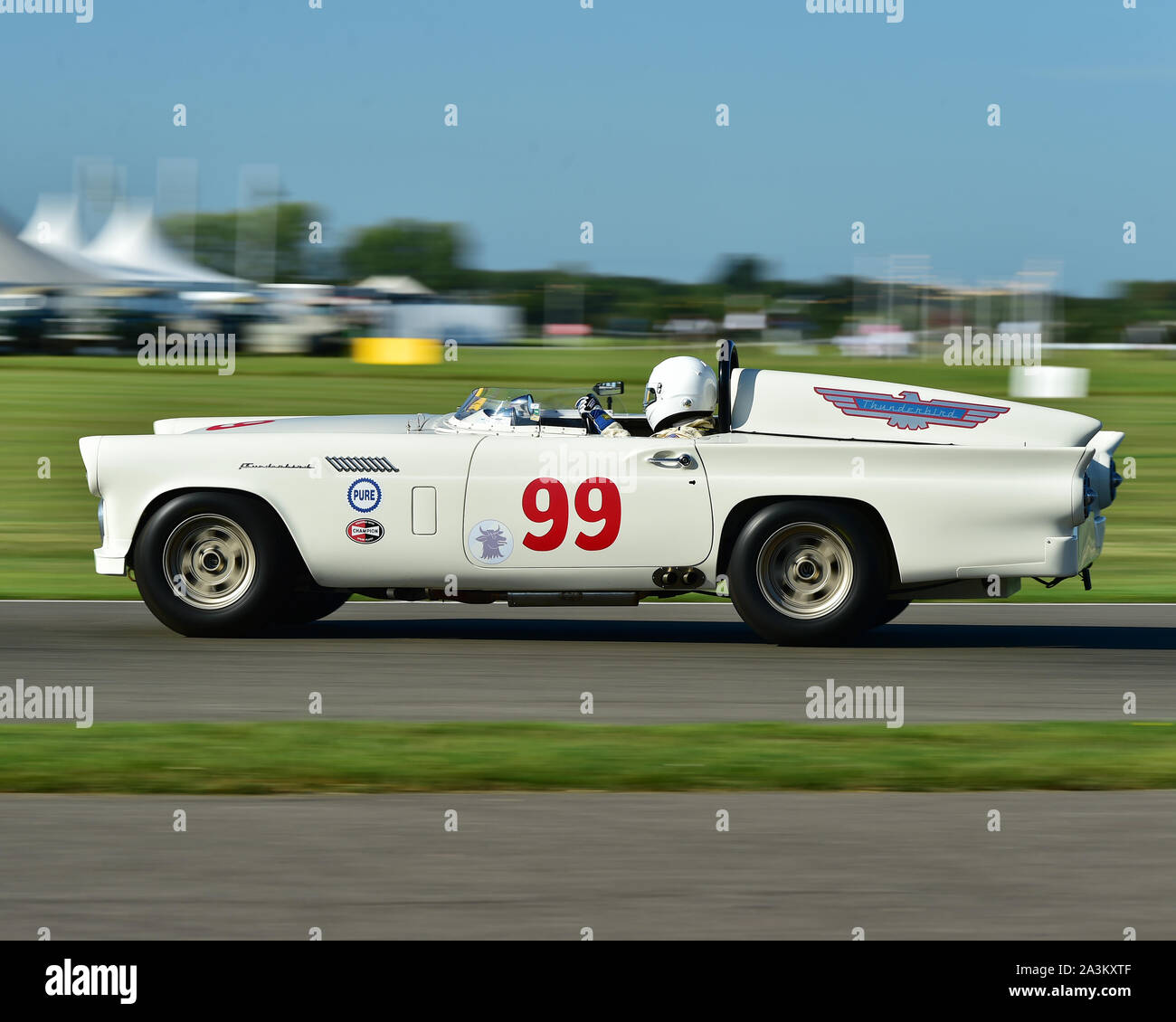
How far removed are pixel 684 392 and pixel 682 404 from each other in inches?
3.0

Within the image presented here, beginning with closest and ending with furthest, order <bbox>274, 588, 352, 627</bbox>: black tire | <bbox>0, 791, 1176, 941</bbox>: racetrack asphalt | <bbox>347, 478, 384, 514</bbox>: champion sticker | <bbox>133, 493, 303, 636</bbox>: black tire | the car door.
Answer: <bbox>0, 791, 1176, 941</bbox>: racetrack asphalt → the car door → <bbox>347, 478, 384, 514</bbox>: champion sticker → <bbox>133, 493, 303, 636</bbox>: black tire → <bbox>274, 588, 352, 627</bbox>: black tire

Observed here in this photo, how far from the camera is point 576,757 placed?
22.6 feet

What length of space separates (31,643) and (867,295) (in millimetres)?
53388

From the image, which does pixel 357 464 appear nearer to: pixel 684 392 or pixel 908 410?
pixel 684 392

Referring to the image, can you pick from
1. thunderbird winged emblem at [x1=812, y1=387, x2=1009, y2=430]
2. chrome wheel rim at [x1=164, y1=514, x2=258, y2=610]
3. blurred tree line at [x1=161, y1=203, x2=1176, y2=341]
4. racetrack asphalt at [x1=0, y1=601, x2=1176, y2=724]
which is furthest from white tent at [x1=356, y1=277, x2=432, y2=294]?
thunderbird winged emblem at [x1=812, y1=387, x2=1009, y2=430]

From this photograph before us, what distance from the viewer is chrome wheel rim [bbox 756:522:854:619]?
9.66 m

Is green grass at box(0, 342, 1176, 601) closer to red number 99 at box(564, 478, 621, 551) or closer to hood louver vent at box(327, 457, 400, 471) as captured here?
red number 99 at box(564, 478, 621, 551)

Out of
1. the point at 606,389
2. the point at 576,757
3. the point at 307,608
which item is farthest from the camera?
the point at 307,608

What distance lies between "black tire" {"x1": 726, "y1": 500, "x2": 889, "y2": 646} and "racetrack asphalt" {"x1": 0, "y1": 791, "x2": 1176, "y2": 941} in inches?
133

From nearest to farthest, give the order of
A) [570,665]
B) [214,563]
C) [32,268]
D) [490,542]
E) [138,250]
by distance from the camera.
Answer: [570,665], [490,542], [214,563], [32,268], [138,250]

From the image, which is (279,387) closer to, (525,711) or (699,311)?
(699,311)

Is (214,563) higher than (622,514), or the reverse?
(622,514)

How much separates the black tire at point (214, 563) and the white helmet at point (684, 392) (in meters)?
2.27

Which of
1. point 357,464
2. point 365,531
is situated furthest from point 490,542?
point 357,464
